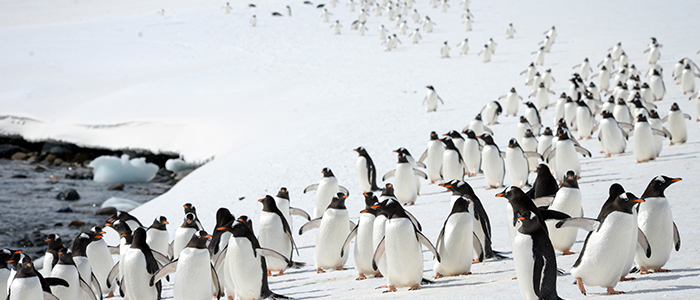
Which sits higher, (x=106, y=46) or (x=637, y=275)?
(x=106, y=46)

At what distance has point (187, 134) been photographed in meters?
16.3

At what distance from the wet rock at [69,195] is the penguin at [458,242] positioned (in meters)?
9.61

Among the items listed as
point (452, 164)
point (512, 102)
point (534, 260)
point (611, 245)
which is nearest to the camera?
point (534, 260)

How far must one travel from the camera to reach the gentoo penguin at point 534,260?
3227 millimetres

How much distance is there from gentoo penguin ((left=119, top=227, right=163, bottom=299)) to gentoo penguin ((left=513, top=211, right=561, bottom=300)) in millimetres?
2493

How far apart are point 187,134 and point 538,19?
50.6ft

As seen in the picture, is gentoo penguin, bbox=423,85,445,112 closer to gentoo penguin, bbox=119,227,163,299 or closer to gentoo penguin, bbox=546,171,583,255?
gentoo penguin, bbox=546,171,583,255

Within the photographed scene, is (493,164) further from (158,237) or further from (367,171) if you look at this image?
(158,237)

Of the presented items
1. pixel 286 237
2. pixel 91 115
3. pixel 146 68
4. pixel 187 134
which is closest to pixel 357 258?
pixel 286 237

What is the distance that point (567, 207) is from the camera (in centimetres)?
452

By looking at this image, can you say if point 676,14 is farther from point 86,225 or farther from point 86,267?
point 86,267

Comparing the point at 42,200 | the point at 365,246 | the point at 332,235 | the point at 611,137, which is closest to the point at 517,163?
the point at 611,137

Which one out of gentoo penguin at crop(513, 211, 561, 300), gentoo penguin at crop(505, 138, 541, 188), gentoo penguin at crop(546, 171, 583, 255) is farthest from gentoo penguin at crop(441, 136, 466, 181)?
gentoo penguin at crop(513, 211, 561, 300)

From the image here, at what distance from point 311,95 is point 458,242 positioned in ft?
44.4
